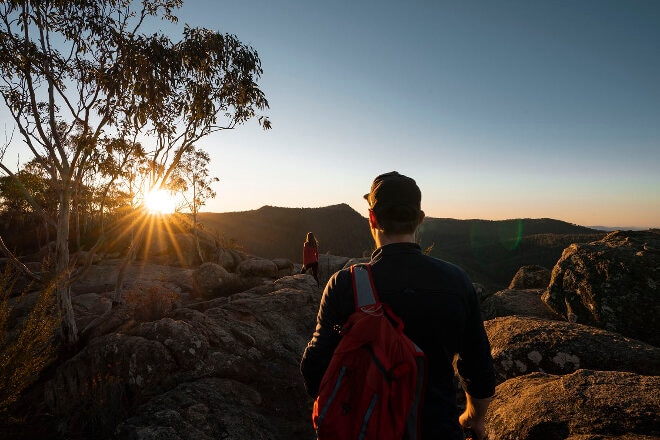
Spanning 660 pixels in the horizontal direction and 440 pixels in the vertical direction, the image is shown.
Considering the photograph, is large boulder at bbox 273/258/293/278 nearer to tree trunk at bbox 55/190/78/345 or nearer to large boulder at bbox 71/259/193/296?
large boulder at bbox 71/259/193/296

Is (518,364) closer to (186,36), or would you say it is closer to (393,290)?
(393,290)

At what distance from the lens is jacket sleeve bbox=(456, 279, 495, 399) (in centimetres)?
177

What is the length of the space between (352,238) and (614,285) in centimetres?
7423

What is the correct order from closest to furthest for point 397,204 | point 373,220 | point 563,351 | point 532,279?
point 397,204 → point 373,220 → point 563,351 → point 532,279

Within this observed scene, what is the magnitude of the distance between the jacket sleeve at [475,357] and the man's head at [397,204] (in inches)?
17.1

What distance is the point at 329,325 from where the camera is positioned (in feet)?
5.80

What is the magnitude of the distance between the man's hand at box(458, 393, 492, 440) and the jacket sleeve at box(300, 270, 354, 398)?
0.78 m

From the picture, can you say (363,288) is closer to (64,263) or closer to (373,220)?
(373,220)

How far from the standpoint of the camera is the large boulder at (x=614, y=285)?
4.81m

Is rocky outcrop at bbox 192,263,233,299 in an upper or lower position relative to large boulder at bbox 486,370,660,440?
lower

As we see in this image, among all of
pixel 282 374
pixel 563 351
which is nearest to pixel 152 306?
pixel 282 374

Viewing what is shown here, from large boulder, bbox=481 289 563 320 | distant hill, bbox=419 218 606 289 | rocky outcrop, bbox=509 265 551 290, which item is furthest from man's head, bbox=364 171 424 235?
distant hill, bbox=419 218 606 289

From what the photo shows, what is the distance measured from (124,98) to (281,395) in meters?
8.21

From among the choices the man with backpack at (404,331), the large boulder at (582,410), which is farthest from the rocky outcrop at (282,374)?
the man with backpack at (404,331)
